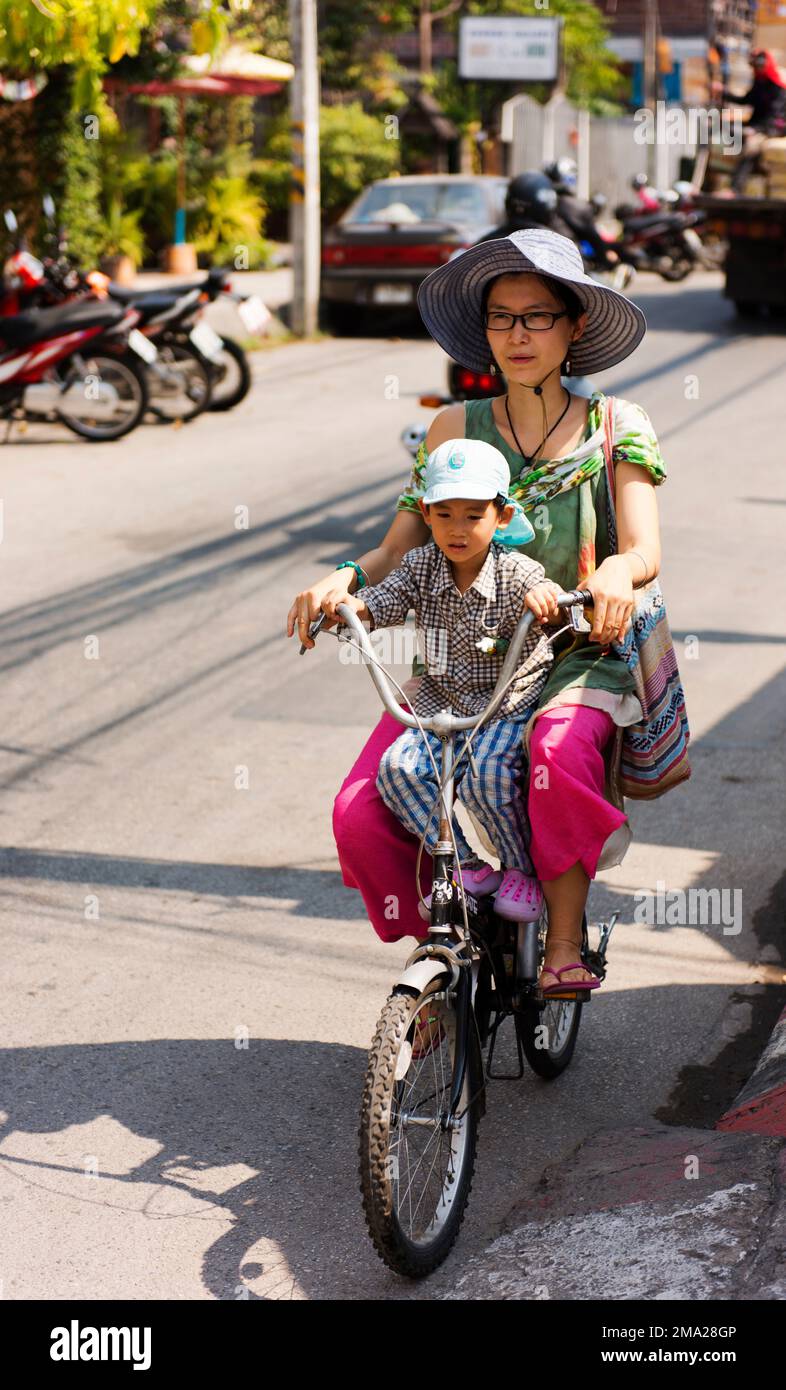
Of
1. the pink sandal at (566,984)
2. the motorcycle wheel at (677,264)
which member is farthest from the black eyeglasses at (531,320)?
the motorcycle wheel at (677,264)

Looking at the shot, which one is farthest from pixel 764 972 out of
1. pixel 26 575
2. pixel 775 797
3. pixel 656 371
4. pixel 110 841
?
pixel 656 371

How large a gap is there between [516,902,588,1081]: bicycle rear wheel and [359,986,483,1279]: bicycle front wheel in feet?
1.42

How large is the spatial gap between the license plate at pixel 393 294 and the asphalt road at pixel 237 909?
26.7 feet

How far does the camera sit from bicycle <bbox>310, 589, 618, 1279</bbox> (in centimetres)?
325

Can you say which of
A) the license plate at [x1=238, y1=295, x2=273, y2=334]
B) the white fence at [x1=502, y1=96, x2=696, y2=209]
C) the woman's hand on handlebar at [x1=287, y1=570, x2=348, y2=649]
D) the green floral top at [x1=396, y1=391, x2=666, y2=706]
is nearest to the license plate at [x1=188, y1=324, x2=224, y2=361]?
the license plate at [x1=238, y1=295, x2=273, y2=334]

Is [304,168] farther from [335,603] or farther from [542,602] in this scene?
[542,602]

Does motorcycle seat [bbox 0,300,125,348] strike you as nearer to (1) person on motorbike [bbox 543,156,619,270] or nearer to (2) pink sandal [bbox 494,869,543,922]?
(1) person on motorbike [bbox 543,156,619,270]

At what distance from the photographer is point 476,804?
3729mm

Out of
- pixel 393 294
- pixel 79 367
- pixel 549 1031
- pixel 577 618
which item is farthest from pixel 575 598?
pixel 393 294

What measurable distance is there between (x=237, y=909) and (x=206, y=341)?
9053 millimetres

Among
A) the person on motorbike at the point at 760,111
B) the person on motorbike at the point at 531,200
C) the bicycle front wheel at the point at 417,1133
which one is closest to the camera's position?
the bicycle front wheel at the point at 417,1133

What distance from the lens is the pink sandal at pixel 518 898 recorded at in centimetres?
377

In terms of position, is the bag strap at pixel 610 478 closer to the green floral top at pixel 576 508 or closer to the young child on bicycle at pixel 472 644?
the green floral top at pixel 576 508

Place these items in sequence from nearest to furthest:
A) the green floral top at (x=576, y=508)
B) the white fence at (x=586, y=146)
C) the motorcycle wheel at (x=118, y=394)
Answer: the green floral top at (x=576, y=508) → the motorcycle wheel at (x=118, y=394) → the white fence at (x=586, y=146)
